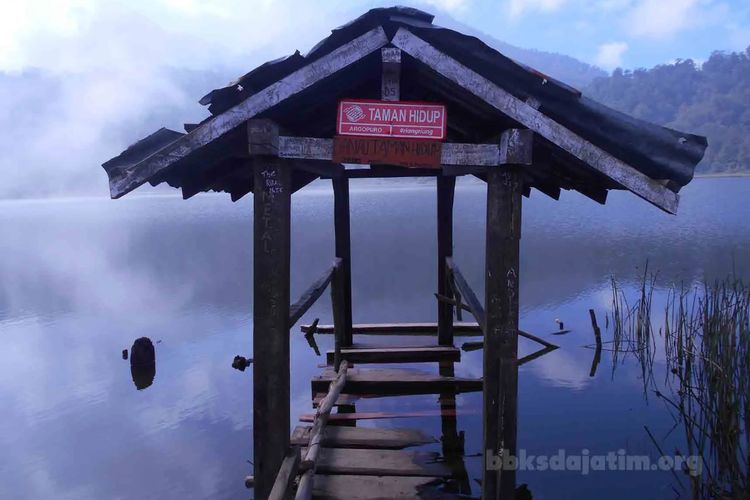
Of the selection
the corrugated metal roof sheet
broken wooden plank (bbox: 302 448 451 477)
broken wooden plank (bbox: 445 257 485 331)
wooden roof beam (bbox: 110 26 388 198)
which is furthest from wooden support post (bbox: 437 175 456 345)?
wooden roof beam (bbox: 110 26 388 198)

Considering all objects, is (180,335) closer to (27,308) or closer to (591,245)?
(27,308)

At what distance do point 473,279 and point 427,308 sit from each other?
4680 mm

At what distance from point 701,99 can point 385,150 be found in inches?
7671

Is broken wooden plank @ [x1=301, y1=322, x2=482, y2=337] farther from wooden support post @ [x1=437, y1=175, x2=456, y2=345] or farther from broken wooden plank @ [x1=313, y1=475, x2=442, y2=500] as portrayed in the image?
broken wooden plank @ [x1=313, y1=475, x2=442, y2=500]

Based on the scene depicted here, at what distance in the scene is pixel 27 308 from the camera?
23266mm

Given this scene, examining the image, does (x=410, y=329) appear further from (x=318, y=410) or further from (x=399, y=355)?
(x=318, y=410)

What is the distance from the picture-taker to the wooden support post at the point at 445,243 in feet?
28.7

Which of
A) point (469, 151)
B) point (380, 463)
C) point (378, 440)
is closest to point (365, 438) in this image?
point (378, 440)

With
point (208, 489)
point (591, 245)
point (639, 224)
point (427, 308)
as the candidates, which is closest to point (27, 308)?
point (427, 308)

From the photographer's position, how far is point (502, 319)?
418 cm

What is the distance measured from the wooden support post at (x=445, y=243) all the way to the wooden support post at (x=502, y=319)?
14.7 ft

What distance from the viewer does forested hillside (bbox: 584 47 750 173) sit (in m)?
131

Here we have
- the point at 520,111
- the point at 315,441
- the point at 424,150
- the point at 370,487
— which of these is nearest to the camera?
the point at 520,111

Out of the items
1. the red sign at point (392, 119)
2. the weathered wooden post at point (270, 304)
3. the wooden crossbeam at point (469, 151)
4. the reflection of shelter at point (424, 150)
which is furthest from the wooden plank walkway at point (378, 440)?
the red sign at point (392, 119)
